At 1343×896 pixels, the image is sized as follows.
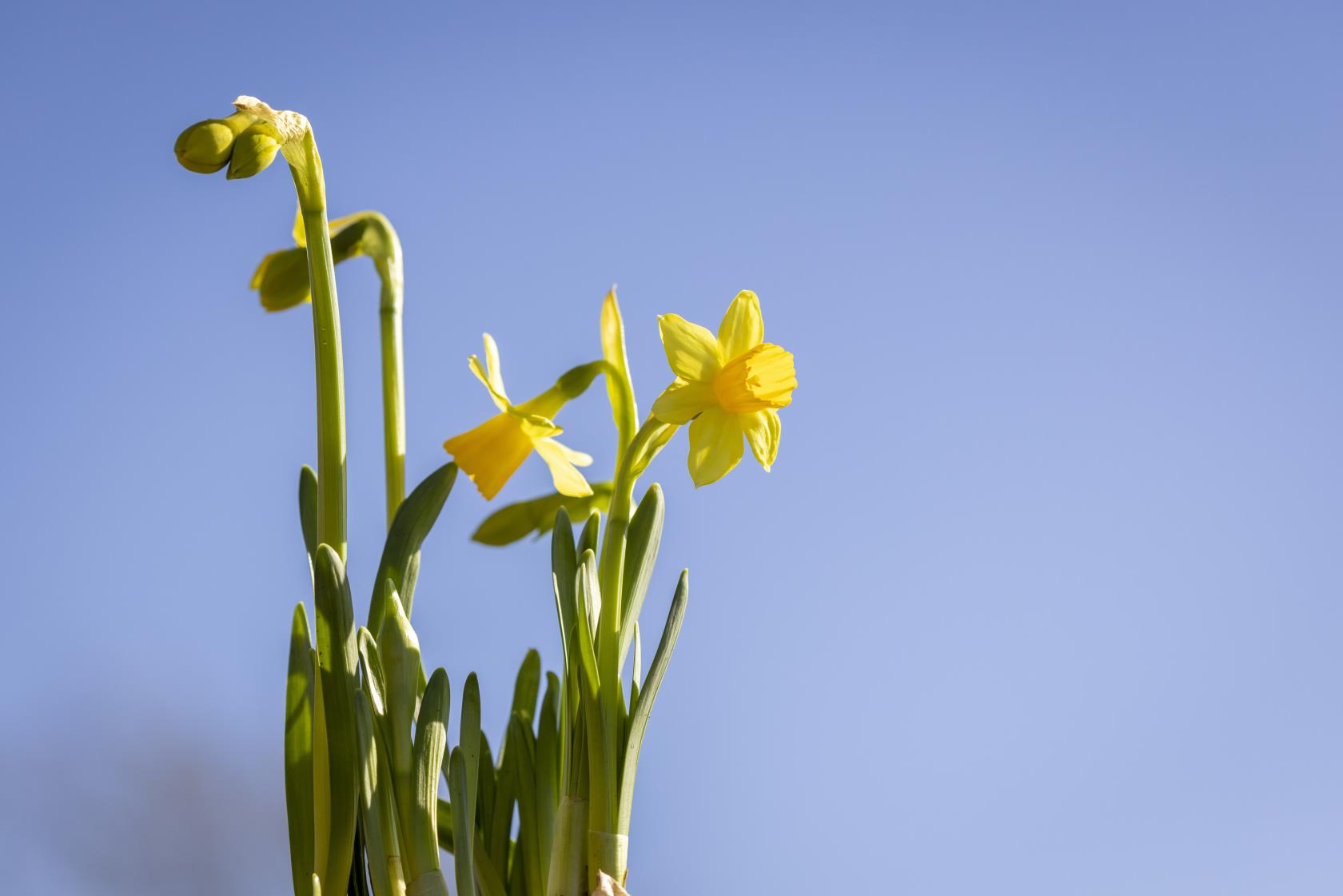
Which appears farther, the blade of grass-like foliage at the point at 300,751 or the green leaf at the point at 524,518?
the green leaf at the point at 524,518

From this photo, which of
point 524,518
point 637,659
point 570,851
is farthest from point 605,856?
point 524,518

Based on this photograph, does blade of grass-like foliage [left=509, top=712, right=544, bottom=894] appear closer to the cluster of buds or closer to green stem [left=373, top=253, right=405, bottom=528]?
green stem [left=373, top=253, right=405, bottom=528]

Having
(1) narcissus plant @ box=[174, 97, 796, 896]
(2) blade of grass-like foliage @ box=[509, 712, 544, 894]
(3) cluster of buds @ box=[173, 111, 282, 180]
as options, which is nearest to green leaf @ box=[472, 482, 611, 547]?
(1) narcissus plant @ box=[174, 97, 796, 896]

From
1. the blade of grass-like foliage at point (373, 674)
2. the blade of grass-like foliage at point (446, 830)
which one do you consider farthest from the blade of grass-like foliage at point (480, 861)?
the blade of grass-like foliage at point (373, 674)

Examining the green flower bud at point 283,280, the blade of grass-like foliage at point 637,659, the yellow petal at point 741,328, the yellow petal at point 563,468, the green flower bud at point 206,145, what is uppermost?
the green flower bud at point 206,145

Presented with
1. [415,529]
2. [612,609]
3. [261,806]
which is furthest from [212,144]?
[261,806]

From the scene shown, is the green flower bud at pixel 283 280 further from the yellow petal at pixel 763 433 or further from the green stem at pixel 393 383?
the yellow petal at pixel 763 433

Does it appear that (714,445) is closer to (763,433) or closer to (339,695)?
(763,433)
